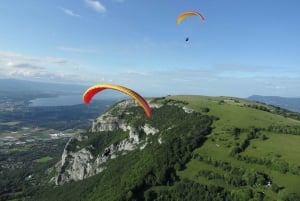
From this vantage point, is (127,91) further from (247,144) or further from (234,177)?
(247,144)

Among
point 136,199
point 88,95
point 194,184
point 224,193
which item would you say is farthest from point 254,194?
point 88,95

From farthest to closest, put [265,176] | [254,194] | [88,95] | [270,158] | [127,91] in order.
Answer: [270,158], [265,176], [254,194], [88,95], [127,91]

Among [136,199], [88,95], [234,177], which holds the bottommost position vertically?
[136,199]

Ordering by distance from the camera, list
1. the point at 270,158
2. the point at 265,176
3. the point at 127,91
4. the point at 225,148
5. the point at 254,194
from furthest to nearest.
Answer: the point at 225,148, the point at 270,158, the point at 265,176, the point at 254,194, the point at 127,91

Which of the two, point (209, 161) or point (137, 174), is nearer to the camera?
point (209, 161)

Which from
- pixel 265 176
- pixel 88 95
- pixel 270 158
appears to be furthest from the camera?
pixel 270 158

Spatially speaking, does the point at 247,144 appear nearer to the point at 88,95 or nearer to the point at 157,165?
the point at 157,165

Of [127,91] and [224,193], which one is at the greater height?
[127,91]

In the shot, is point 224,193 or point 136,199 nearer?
point 224,193

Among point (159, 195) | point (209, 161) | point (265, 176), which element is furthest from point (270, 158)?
point (159, 195)
